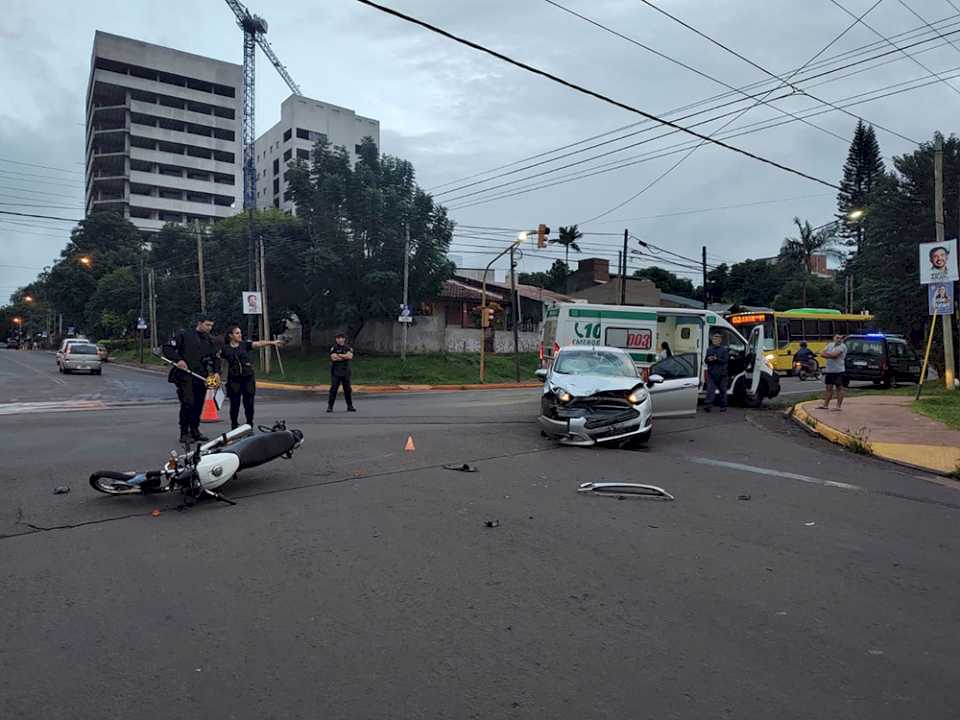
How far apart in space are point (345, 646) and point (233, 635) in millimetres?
626

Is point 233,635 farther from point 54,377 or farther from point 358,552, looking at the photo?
point 54,377

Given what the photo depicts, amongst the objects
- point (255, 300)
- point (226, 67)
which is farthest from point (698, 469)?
point (226, 67)

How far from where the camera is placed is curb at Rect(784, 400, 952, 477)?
873 centimetres

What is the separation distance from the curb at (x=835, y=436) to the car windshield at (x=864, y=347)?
9200mm

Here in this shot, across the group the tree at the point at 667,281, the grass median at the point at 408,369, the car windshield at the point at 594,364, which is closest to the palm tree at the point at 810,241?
the tree at the point at 667,281

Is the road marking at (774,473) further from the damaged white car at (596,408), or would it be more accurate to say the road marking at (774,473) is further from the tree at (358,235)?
the tree at (358,235)

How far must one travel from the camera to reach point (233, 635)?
3.45m

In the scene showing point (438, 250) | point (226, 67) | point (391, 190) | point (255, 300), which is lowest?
point (255, 300)

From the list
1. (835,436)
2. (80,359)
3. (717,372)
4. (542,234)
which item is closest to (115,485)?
(835,436)

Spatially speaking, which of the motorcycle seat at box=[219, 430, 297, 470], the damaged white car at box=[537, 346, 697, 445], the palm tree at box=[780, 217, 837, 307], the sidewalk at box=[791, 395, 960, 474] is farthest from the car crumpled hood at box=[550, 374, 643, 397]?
the palm tree at box=[780, 217, 837, 307]

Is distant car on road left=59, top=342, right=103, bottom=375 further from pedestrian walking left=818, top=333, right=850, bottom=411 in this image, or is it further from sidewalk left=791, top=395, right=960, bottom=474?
pedestrian walking left=818, top=333, right=850, bottom=411

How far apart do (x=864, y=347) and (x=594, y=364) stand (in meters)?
16.3

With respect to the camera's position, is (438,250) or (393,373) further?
(438,250)

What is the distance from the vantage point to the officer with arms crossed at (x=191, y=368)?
893cm
